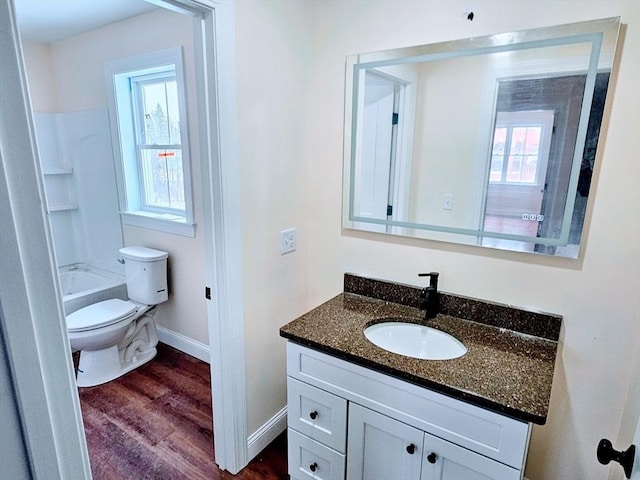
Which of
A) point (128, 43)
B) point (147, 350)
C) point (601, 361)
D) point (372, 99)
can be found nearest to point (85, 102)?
point (128, 43)

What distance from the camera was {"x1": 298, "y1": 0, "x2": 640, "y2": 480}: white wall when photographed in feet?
3.95

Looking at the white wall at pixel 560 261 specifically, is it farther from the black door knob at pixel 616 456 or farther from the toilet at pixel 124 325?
the toilet at pixel 124 325

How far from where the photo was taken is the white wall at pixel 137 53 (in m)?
2.32

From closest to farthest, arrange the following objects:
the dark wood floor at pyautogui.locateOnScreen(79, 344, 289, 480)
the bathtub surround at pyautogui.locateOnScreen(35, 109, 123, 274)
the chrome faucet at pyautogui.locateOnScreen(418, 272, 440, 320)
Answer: the chrome faucet at pyautogui.locateOnScreen(418, 272, 440, 320), the dark wood floor at pyautogui.locateOnScreen(79, 344, 289, 480), the bathtub surround at pyautogui.locateOnScreen(35, 109, 123, 274)

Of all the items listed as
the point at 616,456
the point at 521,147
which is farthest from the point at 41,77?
the point at 616,456

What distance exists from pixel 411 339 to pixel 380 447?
0.44 m

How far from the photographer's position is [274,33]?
1.58 m

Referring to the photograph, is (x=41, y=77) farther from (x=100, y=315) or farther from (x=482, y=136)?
(x=482, y=136)

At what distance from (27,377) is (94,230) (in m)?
3.26

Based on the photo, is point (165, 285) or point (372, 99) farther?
point (165, 285)

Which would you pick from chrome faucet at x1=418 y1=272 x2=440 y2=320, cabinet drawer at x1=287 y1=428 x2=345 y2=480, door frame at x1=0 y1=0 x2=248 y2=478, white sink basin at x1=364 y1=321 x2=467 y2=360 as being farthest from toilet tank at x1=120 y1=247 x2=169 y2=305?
door frame at x1=0 y1=0 x2=248 y2=478

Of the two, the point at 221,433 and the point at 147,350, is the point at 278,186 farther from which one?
the point at 147,350

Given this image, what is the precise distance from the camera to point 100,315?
8.13 ft

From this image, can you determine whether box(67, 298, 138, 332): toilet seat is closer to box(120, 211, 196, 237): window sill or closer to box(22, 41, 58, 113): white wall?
box(120, 211, 196, 237): window sill
